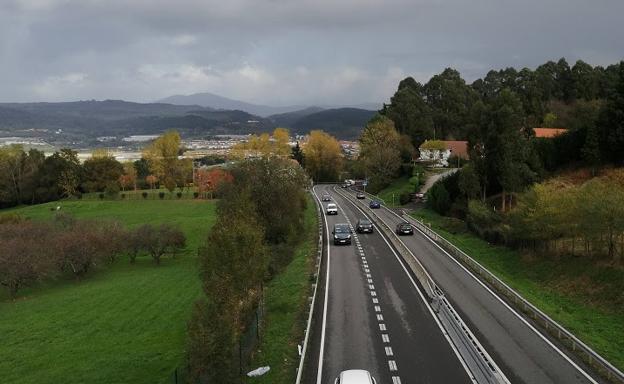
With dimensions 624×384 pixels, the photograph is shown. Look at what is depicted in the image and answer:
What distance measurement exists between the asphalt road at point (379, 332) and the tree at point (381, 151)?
6107 cm

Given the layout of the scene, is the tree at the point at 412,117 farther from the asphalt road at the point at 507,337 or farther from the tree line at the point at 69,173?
the asphalt road at the point at 507,337

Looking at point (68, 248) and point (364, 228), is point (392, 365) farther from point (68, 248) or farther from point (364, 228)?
point (68, 248)

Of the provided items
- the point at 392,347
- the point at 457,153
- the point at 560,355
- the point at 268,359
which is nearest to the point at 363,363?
the point at 392,347

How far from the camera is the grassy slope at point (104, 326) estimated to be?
2472cm

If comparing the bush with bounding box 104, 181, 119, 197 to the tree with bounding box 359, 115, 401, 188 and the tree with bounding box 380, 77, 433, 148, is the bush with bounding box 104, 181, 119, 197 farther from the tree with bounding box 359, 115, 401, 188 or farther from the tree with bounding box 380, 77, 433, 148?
the tree with bounding box 380, 77, 433, 148

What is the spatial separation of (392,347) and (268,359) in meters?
4.65

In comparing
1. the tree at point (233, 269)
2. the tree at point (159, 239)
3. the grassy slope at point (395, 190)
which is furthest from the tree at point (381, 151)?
the tree at point (233, 269)

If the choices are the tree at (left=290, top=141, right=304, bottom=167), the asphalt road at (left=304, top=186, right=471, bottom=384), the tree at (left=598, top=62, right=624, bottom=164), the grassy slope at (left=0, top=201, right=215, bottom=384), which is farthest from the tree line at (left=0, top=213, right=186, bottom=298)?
the tree at (left=290, top=141, right=304, bottom=167)

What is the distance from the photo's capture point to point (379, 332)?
22.3 meters

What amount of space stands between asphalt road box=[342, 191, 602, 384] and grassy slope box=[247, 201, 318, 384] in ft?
23.8

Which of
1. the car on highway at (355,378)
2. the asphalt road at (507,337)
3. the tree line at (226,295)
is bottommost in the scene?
the asphalt road at (507,337)

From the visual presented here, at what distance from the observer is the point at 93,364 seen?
2538cm

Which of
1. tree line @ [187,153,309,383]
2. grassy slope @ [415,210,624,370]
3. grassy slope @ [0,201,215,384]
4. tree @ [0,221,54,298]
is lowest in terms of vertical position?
grassy slope @ [0,201,215,384]

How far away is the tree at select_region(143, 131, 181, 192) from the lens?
108688 millimetres
